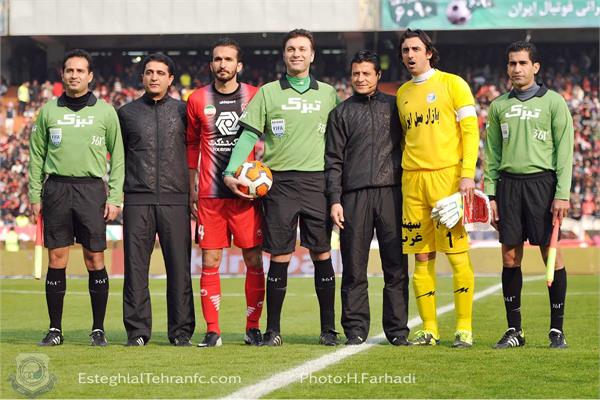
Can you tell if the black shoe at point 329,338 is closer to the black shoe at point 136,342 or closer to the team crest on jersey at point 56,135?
the black shoe at point 136,342

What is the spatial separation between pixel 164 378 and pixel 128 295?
2.29 m

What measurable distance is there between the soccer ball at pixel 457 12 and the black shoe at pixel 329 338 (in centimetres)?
2746

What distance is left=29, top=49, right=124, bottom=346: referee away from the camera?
916cm

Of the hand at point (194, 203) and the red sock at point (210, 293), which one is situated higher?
the hand at point (194, 203)

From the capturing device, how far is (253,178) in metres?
8.73

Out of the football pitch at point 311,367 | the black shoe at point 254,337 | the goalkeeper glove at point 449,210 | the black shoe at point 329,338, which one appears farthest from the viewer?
the black shoe at point 254,337

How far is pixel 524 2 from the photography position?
35375 millimetres

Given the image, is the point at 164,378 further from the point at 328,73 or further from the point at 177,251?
the point at 328,73

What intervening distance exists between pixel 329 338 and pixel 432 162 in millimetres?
1653

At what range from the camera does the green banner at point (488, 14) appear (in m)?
35.2

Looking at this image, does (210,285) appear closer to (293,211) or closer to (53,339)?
(293,211)

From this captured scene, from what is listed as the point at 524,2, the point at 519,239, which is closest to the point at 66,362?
the point at 519,239

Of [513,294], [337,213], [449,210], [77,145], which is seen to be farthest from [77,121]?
[513,294]

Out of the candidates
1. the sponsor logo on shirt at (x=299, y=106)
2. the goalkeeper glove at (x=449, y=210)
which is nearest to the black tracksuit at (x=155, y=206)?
the sponsor logo on shirt at (x=299, y=106)
